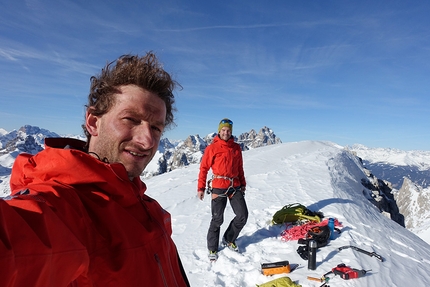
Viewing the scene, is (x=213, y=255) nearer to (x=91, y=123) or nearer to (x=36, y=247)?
(x=91, y=123)

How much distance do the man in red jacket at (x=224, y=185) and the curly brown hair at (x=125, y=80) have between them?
3.94 meters

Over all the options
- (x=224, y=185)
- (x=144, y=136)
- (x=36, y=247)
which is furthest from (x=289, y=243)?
(x=36, y=247)

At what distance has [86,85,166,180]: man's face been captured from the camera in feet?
6.13

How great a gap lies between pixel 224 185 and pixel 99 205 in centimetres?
466

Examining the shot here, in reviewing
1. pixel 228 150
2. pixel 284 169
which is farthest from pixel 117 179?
pixel 284 169

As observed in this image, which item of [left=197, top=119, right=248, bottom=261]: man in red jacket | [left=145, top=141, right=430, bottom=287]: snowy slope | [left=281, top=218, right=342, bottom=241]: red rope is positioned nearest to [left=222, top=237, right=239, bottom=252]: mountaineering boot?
Result: [left=197, top=119, right=248, bottom=261]: man in red jacket

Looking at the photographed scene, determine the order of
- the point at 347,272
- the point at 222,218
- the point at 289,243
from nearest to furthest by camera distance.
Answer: the point at 347,272
the point at 222,218
the point at 289,243

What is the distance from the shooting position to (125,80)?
2.10 m

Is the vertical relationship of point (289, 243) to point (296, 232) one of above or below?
below

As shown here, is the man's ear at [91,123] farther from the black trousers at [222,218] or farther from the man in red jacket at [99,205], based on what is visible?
the black trousers at [222,218]

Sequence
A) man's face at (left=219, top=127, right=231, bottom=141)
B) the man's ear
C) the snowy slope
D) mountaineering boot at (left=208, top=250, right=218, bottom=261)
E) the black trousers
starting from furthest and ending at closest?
man's face at (left=219, top=127, right=231, bottom=141)
the black trousers
mountaineering boot at (left=208, top=250, right=218, bottom=261)
the snowy slope
the man's ear

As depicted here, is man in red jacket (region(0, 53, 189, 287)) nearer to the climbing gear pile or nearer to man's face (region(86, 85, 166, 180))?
man's face (region(86, 85, 166, 180))

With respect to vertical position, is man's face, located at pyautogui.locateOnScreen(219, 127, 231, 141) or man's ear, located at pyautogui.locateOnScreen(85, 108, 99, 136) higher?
man's face, located at pyautogui.locateOnScreen(219, 127, 231, 141)

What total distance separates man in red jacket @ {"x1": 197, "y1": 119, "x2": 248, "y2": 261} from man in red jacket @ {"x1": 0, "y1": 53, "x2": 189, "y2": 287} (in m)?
3.74
